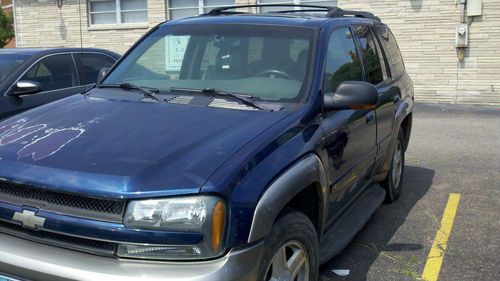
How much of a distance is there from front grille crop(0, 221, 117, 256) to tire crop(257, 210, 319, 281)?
0.72m

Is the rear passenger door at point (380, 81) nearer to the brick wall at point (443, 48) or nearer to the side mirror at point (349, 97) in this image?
the side mirror at point (349, 97)

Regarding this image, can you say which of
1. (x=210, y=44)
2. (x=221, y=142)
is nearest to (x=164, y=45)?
(x=210, y=44)

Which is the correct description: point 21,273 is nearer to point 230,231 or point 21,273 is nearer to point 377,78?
point 230,231

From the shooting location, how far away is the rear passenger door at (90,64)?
7.03 m

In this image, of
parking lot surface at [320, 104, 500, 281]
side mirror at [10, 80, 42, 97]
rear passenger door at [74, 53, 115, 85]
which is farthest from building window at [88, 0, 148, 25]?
side mirror at [10, 80, 42, 97]

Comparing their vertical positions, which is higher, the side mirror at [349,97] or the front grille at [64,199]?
the side mirror at [349,97]

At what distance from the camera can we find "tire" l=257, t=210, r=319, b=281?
2713 millimetres

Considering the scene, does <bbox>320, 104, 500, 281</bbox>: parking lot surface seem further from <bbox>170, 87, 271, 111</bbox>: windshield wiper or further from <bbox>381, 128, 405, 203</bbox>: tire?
<bbox>170, 87, 271, 111</bbox>: windshield wiper

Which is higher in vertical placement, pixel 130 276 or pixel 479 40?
pixel 479 40

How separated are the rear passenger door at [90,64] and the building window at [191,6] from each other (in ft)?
26.1

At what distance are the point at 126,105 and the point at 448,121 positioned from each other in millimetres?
8813

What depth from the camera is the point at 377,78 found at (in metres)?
4.96

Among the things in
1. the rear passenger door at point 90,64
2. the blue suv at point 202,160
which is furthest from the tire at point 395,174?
the rear passenger door at point 90,64

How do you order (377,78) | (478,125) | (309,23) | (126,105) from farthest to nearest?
(478,125), (377,78), (309,23), (126,105)
